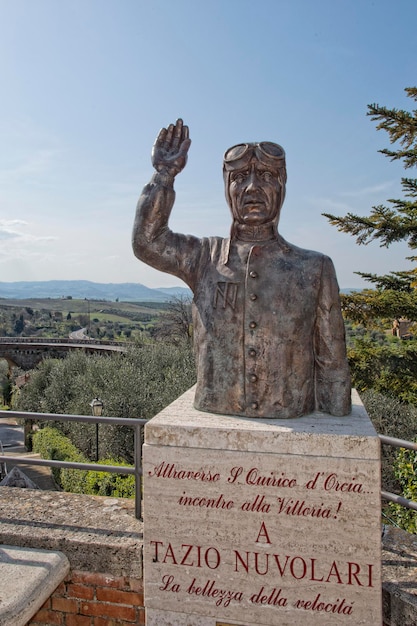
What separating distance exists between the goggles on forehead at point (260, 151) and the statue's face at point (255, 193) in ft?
0.15

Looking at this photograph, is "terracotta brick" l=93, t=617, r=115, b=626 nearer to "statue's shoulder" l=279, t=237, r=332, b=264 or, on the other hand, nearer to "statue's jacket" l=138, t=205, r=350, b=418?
"statue's jacket" l=138, t=205, r=350, b=418

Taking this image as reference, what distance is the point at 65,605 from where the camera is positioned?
3.18 m

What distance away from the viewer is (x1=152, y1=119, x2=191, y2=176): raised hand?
289 centimetres

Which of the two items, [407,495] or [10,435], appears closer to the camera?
[407,495]

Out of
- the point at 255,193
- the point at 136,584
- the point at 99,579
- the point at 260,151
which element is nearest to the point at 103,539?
the point at 99,579

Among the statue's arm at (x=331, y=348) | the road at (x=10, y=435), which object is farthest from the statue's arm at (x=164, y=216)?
the road at (x=10, y=435)

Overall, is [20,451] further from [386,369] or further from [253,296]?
[253,296]

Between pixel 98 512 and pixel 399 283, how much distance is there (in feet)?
40.5

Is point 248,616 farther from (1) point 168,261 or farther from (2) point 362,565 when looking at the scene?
(1) point 168,261

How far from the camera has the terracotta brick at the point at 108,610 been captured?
10.1ft

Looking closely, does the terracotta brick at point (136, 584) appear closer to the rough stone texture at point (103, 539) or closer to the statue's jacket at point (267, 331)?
the rough stone texture at point (103, 539)

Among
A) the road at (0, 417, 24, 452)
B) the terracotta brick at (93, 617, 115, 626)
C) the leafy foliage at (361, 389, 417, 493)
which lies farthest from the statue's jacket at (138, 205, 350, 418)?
the road at (0, 417, 24, 452)

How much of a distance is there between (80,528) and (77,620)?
1.77 ft

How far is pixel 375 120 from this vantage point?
11914 mm
